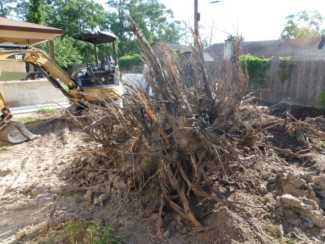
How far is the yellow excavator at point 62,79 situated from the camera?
692 centimetres

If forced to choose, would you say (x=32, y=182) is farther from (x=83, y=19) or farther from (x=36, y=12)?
(x=83, y=19)

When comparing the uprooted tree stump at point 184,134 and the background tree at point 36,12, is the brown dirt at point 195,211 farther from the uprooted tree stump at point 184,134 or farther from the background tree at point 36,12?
the background tree at point 36,12

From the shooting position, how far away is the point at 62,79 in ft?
28.7

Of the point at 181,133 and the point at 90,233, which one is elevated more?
the point at 181,133

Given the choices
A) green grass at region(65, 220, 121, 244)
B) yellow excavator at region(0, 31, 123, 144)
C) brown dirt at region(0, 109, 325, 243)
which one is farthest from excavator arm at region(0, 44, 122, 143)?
green grass at region(65, 220, 121, 244)

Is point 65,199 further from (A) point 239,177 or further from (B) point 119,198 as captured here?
(A) point 239,177

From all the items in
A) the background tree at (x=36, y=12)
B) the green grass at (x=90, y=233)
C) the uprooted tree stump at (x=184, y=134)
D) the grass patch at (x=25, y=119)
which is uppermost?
the background tree at (x=36, y=12)

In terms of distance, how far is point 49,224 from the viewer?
11.4 feet

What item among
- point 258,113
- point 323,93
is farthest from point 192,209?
point 323,93

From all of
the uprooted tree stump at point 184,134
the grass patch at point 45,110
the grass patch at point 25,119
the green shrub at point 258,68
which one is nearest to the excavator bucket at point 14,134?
the grass patch at point 25,119

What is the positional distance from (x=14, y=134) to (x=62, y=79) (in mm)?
2350

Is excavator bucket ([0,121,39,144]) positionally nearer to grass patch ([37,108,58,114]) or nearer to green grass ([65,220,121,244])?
grass patch ([37,108,58,114])

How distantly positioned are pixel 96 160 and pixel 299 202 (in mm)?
2790

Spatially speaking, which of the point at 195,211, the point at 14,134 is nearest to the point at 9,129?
the point at 14,134
